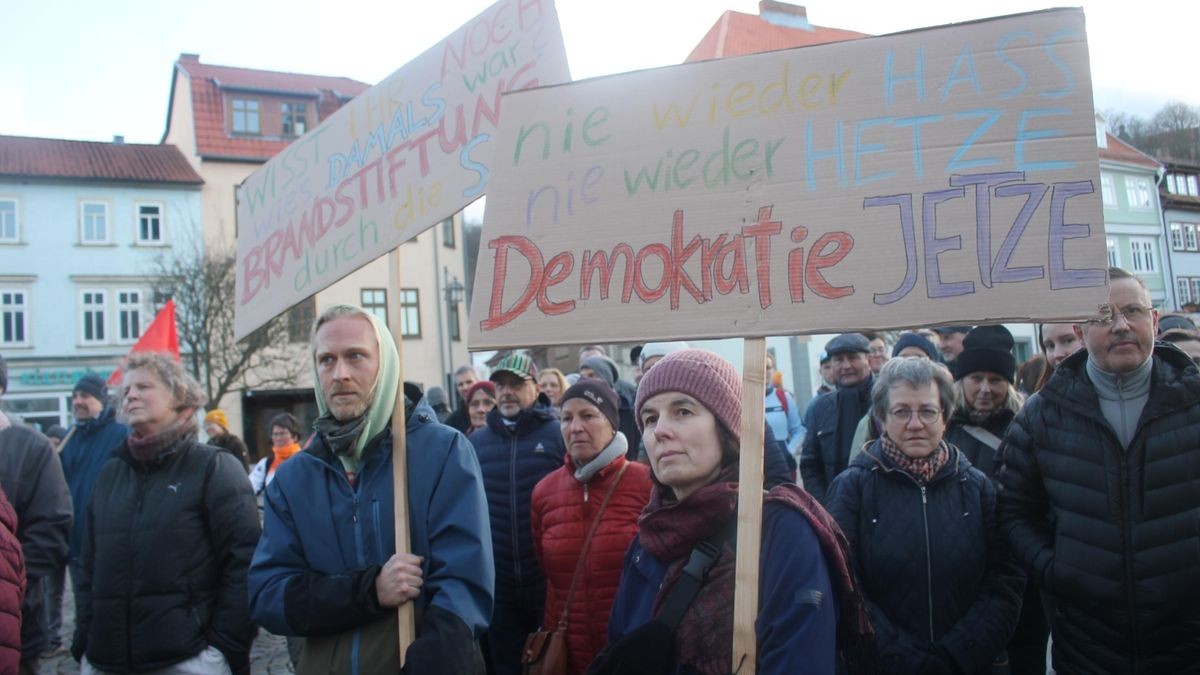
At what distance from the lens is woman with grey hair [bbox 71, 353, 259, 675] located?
11.1 ft

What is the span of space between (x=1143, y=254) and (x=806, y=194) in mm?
50390

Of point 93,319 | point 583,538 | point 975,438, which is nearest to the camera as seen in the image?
point 583,538

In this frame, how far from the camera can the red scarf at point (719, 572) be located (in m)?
2.13

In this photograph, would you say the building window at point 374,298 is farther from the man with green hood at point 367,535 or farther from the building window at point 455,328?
the man with green hood at point 367,535

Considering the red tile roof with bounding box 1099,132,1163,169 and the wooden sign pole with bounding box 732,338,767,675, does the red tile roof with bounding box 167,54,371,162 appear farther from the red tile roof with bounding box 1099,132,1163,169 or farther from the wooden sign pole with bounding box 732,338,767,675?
the red tile roof with bounding box 1099,132,1163,169

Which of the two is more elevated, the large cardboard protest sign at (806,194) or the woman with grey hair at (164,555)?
the large cardboard protest sign at (806,194)

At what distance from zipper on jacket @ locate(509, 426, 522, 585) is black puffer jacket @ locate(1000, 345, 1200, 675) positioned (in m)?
2.33

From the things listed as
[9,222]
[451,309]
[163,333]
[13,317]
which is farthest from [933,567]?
[9,222]

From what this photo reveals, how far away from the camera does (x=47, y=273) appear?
2844 centimetres

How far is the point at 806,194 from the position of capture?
221cm

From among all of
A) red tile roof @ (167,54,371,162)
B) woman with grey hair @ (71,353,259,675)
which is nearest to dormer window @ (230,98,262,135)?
red tile roof @ (167,54,371,162)

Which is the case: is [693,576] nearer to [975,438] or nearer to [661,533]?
[661,533]

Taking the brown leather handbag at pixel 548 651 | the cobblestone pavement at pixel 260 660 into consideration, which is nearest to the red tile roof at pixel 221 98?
the cobblestone pavement at pixel 260 660

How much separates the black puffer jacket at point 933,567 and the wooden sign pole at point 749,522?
1.26 meters
